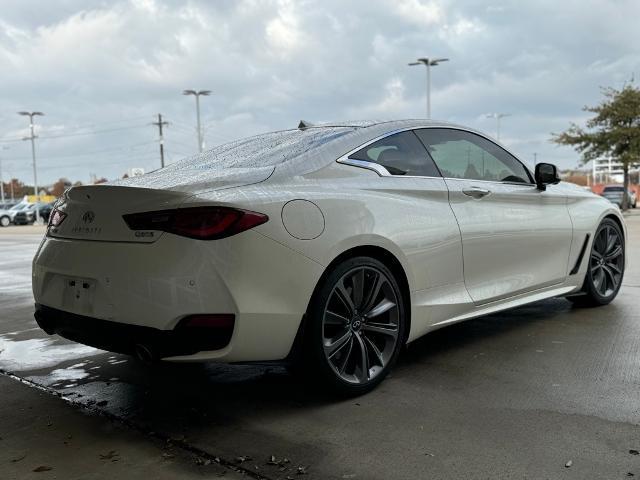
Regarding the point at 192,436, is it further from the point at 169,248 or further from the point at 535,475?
Answer: the point at 535,475

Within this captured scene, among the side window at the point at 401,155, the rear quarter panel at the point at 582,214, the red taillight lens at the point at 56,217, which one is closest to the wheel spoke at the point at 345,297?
the side window at the point at 401,155

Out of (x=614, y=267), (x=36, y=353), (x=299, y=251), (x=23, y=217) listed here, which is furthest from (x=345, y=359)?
(x=23, y=217)

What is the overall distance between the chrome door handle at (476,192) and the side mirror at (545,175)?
73 cm

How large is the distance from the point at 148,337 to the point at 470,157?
2.53 metres

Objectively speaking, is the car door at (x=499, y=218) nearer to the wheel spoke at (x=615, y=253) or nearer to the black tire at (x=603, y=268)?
the black tire at (x=603, y=268)

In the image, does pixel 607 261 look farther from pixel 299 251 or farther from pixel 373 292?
pixel 299 251

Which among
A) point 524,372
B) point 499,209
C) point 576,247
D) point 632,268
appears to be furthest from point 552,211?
point 632,268

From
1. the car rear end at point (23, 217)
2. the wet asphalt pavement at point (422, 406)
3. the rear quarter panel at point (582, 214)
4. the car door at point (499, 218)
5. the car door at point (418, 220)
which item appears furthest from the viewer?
the car rear end at point (23, 217)

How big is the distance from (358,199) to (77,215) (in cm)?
146

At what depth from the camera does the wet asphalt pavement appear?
260 cm

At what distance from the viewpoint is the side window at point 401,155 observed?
367 centimetres

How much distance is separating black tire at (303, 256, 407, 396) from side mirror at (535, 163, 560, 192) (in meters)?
1.80

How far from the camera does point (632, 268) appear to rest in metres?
8.04

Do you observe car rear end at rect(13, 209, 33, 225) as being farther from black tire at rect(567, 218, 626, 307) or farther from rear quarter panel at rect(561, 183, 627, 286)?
rear quarter panel at rect(561, 183, 627, 286)
